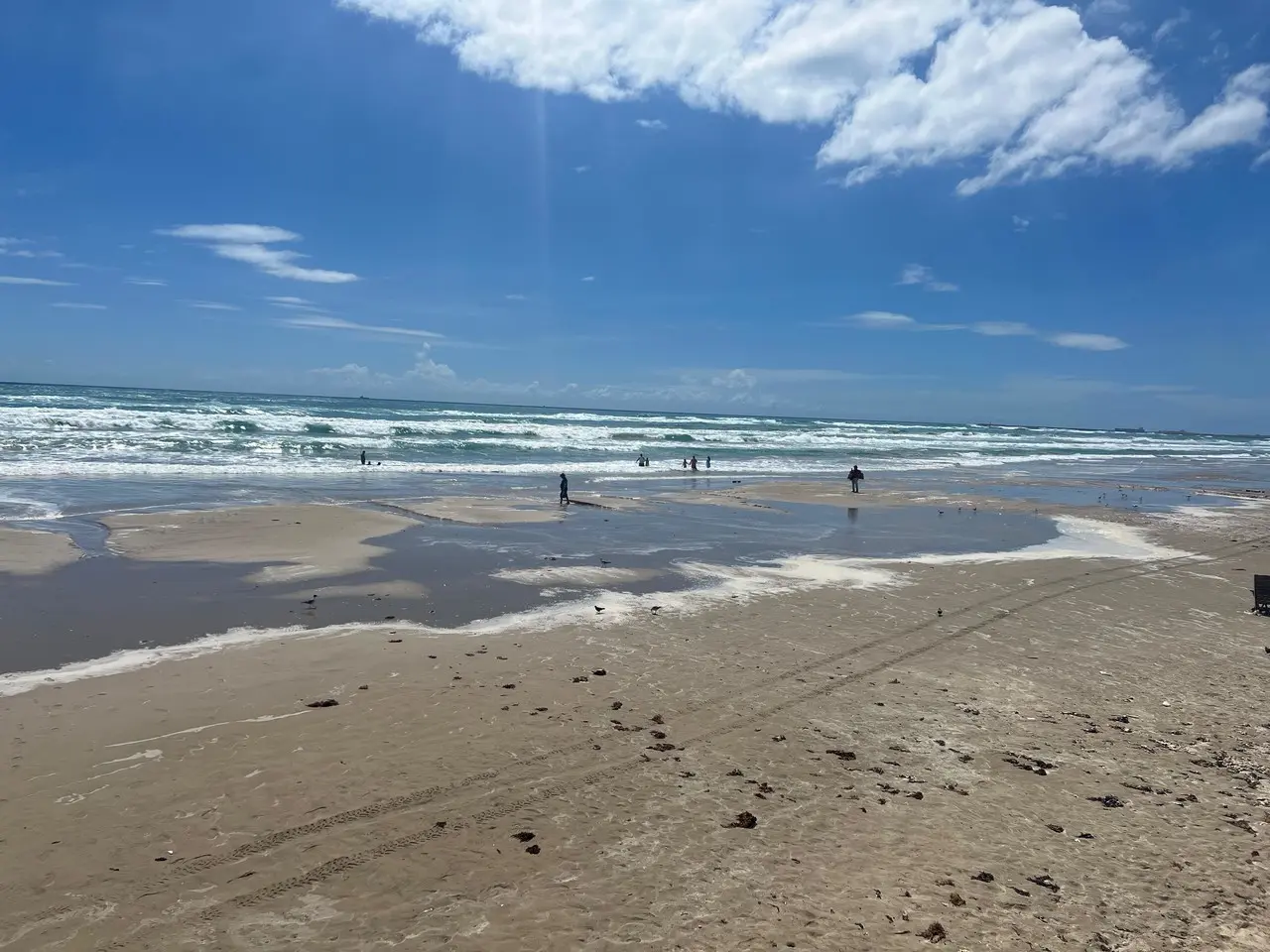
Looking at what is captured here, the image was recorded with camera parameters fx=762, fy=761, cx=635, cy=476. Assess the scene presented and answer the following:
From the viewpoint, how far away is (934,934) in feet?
15.3

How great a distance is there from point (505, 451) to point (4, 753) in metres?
48.7

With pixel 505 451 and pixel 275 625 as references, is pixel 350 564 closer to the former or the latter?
pixel 275 625

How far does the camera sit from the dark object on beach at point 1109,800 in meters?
6.33

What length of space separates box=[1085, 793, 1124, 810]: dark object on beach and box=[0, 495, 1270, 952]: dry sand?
0.14 ft

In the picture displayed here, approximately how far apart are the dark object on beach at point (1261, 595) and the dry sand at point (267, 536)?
1643cm

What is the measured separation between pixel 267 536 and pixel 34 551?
441 cm

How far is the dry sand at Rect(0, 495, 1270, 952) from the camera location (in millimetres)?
4789

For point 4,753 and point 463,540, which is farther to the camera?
point 463,540

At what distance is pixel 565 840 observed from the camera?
18.5 feet

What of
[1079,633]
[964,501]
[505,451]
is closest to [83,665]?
[1079,633]

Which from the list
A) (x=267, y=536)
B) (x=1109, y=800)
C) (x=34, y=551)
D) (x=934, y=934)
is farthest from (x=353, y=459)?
(x=934, y=934)

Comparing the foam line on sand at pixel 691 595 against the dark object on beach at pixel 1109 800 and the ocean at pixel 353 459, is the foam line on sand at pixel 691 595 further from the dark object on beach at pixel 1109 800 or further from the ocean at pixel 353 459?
the ocean at pixel 353 459

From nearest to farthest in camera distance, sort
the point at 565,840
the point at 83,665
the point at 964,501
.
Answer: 1. the point at 565,840
2. the point at 83,665
3. the point at 964,501

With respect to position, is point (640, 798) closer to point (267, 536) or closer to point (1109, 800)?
point (1109, 800)
